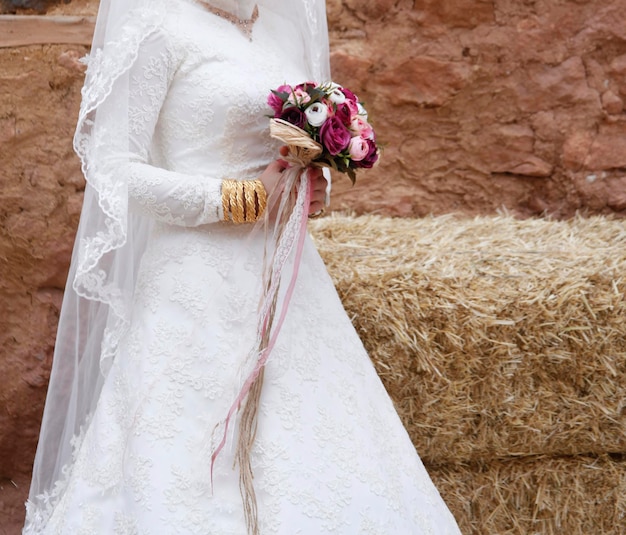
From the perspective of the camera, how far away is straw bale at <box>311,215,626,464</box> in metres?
2.85

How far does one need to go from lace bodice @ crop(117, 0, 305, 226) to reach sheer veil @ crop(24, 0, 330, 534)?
4 cm

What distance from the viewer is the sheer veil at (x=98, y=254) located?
2045 mm

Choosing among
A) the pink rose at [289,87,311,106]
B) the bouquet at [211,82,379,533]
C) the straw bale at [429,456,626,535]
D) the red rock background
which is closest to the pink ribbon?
the bouquet at [211,82,379,533]

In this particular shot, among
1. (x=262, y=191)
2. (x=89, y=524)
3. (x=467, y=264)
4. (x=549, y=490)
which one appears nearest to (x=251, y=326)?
(x=262, y=191)

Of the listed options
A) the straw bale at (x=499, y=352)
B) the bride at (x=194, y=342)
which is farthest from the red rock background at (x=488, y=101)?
the bride at (x=194, y=342)

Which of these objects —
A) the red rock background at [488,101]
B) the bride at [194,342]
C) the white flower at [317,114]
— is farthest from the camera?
the red rock background at [488,101]

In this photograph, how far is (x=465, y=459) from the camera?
9.88 feet

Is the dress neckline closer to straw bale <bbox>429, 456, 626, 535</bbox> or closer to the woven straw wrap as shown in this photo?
the woven straw wrap

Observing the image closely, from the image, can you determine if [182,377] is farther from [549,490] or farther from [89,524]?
[549,490]

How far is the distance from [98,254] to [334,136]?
675 millimetres

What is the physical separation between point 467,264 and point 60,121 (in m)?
1.80

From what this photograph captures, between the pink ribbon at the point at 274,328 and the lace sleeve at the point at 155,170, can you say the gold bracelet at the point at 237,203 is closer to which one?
the lace sleeve at the point at 155,170

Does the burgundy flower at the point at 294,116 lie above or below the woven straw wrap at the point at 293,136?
above

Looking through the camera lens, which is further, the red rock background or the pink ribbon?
the red rock background
